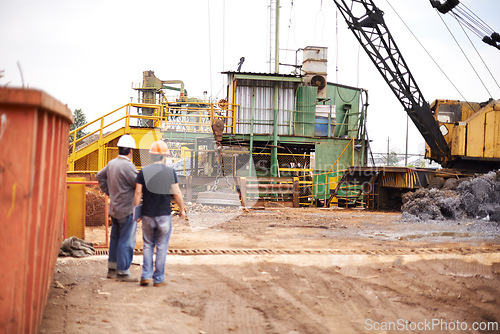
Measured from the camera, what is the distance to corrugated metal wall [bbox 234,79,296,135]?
2216cm

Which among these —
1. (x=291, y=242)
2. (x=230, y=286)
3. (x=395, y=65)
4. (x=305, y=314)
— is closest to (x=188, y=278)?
(x=230, y=286)

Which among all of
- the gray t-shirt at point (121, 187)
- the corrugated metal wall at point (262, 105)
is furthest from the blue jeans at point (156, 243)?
the corrugated metal wall at point (262, 105)

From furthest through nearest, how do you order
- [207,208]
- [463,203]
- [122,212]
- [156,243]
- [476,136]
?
[476,136] < [207,208] < [463,203] < [122,212] < [156,243]

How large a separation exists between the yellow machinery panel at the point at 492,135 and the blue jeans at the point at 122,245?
1597 centimetres

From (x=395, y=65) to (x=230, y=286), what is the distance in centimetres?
1793

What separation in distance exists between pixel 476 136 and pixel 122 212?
1610 centimetres

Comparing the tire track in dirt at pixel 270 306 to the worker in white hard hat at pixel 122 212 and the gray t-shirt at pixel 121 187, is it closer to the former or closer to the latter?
the worker in white hard hat at pixel 122 212

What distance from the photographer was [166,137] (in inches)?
672

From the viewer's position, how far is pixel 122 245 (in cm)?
556

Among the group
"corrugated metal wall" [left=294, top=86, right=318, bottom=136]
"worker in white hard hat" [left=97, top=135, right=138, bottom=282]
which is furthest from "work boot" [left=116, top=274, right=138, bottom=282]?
"corrugated metal wall" [left=294, top=86, right=318, bottom=136]

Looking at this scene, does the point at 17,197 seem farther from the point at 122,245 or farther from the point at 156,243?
the point at 122,245

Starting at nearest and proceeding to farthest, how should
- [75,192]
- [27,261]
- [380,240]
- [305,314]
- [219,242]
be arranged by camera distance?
[27,261], [305,314], [75,192], [219,242], [380,240]

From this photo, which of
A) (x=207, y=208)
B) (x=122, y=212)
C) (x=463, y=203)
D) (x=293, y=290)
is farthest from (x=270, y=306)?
(x=463, y=203)

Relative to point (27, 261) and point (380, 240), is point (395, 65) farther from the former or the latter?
point (27, 261)
